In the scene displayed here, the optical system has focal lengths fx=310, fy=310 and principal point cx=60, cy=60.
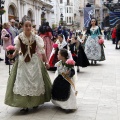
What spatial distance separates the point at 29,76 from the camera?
5.10 metres

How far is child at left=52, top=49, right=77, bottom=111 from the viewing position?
17.1 ft

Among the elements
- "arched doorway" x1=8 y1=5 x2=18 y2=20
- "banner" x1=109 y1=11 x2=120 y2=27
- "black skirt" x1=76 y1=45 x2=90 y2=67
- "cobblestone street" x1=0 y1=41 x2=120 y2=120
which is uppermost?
"arched doorway" x1=8 y1=5 x2=18 y2=20

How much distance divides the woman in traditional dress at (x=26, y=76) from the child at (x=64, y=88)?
0.23 meters

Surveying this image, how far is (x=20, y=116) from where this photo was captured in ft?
16.6

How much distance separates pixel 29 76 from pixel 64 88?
0.63 meters

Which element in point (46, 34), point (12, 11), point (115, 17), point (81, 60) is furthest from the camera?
point (12, 11)

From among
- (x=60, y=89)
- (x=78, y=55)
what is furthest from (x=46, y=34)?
(x=60, y=89)

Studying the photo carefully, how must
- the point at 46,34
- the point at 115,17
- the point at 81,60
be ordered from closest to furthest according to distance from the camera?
the point at 81,60
the point at 46,34
the point at 115,17

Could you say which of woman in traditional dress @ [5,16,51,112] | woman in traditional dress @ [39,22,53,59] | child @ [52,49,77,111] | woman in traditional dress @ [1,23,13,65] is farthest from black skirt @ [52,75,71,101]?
woman in traditional dress @ [1,23,13,65]

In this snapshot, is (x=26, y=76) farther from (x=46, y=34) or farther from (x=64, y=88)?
(x=46, y=34)

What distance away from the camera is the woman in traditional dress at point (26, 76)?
5.05m

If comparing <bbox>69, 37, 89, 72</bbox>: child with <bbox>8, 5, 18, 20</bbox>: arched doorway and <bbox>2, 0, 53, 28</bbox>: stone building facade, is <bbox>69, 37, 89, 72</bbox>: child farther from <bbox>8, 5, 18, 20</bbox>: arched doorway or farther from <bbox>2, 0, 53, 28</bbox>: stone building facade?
<bbox>8, 5, 18, 20</bbox>: arched doorway

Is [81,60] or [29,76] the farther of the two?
[81,60]

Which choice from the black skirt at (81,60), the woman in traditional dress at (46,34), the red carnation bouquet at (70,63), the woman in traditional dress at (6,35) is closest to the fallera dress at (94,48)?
the woman in traditional dress at (46,34)
